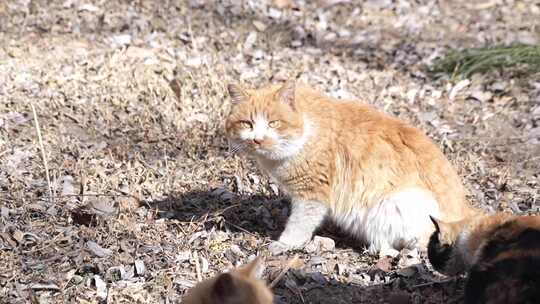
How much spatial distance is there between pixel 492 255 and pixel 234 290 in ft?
5.53

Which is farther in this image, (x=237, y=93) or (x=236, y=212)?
(x=236, y=212)

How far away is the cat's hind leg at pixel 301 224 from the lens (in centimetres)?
585

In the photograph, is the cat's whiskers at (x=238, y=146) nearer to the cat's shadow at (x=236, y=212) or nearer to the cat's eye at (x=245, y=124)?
the cat's eye at (x=245, y=124)

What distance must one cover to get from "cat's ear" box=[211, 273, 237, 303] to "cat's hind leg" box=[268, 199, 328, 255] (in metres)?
2.19

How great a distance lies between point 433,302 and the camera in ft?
17.2

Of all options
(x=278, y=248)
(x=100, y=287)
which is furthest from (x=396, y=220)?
(x=100, y=287)

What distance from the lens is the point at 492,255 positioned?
4.54 m

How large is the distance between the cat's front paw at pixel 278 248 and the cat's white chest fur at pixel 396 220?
44 cm

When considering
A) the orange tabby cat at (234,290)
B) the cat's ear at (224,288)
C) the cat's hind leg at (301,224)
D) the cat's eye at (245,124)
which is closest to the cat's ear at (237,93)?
the cat's eye at (245,124)

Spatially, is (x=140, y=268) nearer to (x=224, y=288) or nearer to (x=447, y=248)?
(x=224, y=288)

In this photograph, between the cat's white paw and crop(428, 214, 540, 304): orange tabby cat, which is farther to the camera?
the cat's white paw

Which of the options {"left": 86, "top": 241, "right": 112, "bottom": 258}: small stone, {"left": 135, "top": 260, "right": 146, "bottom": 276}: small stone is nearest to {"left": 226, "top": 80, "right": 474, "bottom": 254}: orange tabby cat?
{"left": 135, "top": 260, "right": 146, "bottom": 276}: small stone

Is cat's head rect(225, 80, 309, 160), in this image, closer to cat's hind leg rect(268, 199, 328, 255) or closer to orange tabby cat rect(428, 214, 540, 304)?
cat's hind leg rect(268, 199, 328, 255)

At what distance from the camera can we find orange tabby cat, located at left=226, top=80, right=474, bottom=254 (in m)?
5.68
